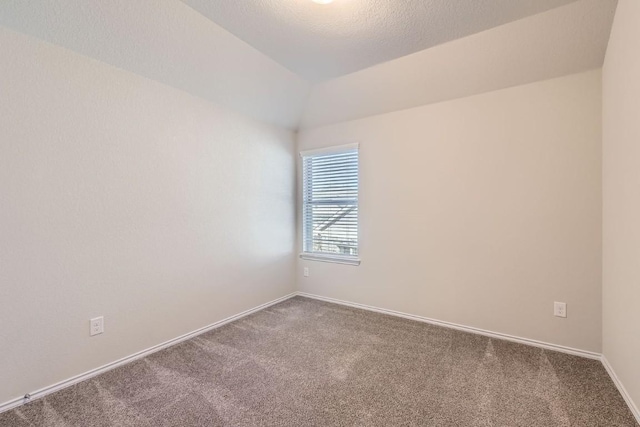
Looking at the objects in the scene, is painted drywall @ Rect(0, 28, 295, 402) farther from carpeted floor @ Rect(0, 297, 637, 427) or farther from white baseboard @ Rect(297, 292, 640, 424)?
white baseboard @ Rect(297, 292, 640, 424)

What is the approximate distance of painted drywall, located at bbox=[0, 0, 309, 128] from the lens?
166 centimetres

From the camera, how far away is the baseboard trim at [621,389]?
1.50 m

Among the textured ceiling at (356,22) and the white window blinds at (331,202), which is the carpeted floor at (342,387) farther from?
the textured ceiling at (356,22)

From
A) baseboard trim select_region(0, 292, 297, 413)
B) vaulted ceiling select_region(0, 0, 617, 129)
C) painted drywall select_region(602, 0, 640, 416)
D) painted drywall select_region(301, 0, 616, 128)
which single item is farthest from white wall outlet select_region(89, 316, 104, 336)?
painted drywall select_region(602, 0, 640, 416)

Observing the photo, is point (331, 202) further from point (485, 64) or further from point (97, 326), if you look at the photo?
point (97, 326)

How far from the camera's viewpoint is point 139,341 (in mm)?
2191

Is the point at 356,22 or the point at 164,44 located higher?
the point at 356,22

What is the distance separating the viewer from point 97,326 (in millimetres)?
1968

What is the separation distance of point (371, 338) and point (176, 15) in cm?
293

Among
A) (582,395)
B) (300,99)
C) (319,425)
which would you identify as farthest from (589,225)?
(300,99)

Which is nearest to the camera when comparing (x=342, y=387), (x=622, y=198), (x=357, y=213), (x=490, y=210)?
(x=622, y=198)

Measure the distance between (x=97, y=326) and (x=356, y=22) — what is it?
9.36 feet

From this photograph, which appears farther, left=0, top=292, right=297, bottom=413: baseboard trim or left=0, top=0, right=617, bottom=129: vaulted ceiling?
left=0, top=0, right=617, bottom=129: vaulted ceiling

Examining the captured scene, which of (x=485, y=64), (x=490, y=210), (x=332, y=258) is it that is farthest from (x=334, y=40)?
(x=332, y=258)
